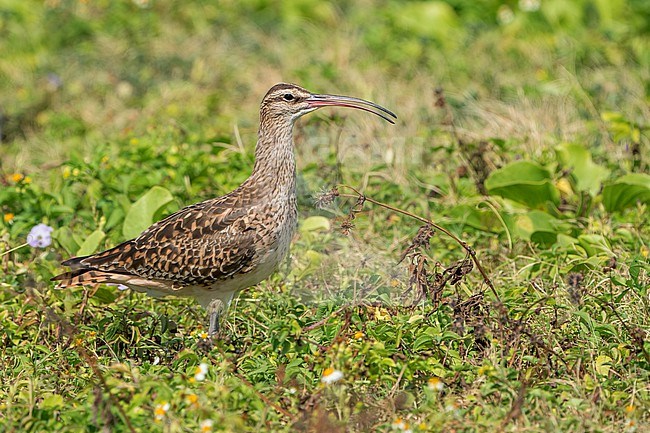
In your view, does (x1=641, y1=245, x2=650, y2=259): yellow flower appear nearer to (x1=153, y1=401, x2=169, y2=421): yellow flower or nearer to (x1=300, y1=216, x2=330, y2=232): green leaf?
(x1=300, y1=216, x2=330, y2=232): green leaf

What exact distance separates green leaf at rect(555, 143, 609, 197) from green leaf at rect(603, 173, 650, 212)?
19 centimetres

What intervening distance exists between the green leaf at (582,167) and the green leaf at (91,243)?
126 inches

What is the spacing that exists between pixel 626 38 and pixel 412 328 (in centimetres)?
611

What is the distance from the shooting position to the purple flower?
682 centimetres

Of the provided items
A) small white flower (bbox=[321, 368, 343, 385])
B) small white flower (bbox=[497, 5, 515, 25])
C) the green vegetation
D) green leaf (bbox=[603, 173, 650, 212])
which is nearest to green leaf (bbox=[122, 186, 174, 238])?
the green vegetation

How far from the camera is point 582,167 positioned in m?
7.69

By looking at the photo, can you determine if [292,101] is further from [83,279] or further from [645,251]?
[645,251]

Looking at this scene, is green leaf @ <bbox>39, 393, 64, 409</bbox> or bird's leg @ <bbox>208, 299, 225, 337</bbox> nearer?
green leaf @ <bbox>39, 393, 64, 409</bbox>

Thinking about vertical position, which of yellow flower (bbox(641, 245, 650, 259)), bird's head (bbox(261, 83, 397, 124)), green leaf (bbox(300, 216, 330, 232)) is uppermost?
bird's head (bbox(261, 83, 397, 124))

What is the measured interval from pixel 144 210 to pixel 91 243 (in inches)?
16.0

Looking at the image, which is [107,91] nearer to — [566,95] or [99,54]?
[99,54]

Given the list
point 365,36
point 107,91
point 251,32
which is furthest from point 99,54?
point 365,36

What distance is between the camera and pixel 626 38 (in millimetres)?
10688

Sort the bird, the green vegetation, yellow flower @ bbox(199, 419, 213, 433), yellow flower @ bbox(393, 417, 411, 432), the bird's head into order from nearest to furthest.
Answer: yellow flower @ bbox(199, 419, 213, 433) < yellow flower @ bbox(393, 417, 411, 432) < the green vegetation < the bird < the bird's head
